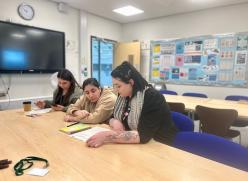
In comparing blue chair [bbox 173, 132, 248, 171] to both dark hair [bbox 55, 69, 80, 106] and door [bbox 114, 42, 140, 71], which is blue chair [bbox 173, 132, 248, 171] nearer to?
dark hair [bbox 55, 69, 80, 106]

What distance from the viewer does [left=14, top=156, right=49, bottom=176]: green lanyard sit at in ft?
2.99

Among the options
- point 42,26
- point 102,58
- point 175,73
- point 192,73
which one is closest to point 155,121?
point 42,26

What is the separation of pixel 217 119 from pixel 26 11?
11.7 ft

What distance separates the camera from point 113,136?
1.25m

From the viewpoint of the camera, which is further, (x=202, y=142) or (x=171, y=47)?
(x=171, y=47)

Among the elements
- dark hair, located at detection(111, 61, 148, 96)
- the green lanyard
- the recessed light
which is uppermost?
the recessed light

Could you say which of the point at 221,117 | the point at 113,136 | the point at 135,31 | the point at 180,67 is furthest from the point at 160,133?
the point at 135,31

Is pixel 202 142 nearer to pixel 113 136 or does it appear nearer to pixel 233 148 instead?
pixel 233 148

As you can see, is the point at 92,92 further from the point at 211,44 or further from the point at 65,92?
the point at 211,44

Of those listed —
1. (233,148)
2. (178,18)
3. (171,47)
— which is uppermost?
(178,18)

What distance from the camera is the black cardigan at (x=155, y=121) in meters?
1.28

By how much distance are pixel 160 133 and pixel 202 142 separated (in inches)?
13.4

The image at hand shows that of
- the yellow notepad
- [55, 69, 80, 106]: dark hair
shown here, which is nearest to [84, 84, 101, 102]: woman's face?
the yellow notepad

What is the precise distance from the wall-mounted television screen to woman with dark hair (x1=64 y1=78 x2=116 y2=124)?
2.06m
